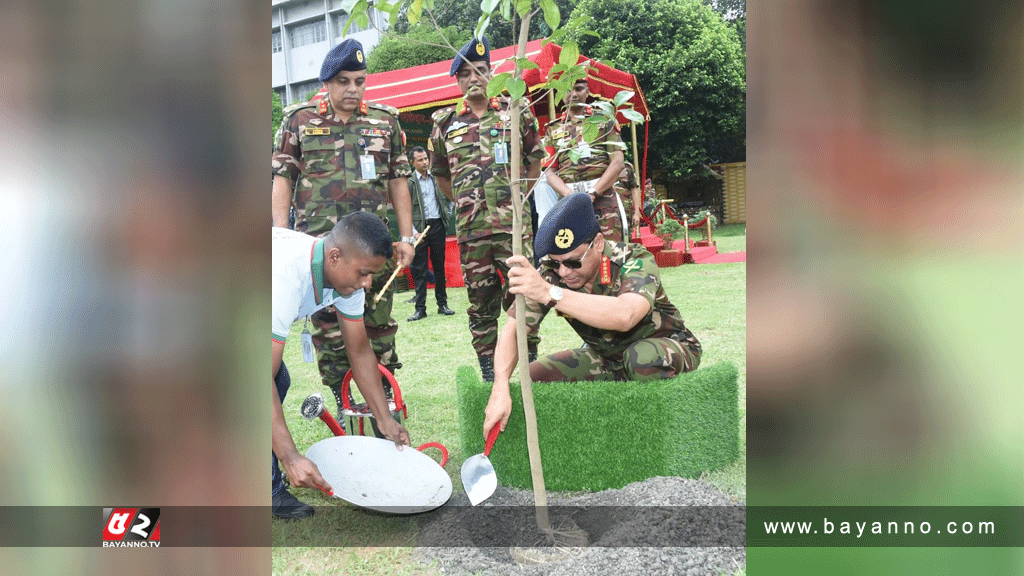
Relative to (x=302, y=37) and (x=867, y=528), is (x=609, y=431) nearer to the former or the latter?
(x=867, y=528)

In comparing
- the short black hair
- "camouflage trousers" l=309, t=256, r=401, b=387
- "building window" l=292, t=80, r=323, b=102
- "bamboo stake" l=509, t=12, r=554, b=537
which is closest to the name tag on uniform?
"building window" l=292, t=80, r=323, b=102

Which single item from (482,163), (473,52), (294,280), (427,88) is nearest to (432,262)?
(427,88)

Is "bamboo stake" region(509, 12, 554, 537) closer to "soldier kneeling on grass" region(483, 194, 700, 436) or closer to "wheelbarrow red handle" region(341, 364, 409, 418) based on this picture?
"soldier kneeling on grass" region(483, 194, 700, 436)

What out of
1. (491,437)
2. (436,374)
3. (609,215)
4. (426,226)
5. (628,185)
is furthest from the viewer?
(628,185)

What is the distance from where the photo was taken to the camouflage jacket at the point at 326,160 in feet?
12.0

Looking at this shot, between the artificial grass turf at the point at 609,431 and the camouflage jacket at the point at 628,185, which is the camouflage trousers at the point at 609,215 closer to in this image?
the camouflage jacket at the point at 628,185

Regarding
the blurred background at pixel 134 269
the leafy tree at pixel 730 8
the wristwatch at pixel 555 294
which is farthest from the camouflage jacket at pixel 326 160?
the blurred background at pixel 134 269

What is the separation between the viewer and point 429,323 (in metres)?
6.44

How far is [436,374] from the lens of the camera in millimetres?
4711

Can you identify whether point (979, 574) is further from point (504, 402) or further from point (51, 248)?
point (51, 248)

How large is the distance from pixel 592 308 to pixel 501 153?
2.14 m

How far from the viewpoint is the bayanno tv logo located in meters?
1.51

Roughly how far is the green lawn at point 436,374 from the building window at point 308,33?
64.9 inches

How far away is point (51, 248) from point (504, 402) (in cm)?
150
